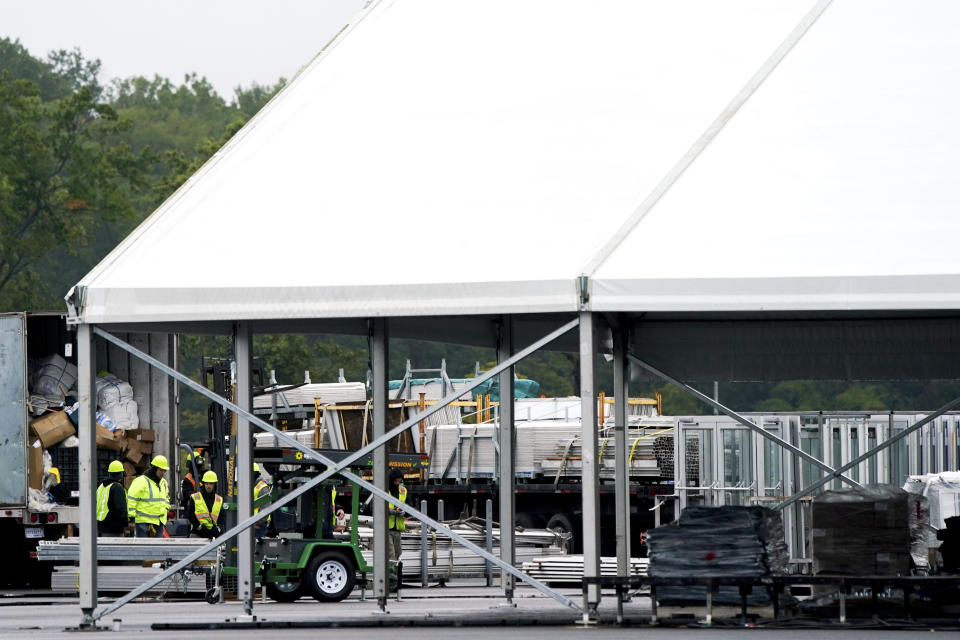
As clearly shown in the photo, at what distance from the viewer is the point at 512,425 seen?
18375 mm

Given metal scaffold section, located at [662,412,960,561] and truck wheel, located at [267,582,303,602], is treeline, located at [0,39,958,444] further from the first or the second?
truck wheel, located at [267,582,303,602]

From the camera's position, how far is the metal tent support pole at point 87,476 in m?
15.8

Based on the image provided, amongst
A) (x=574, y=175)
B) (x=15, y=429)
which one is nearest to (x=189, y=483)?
(x=15, y=429)

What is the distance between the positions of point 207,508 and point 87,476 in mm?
6747

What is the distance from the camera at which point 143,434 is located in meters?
25.3

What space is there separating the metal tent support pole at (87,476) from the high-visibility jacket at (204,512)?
6385mm

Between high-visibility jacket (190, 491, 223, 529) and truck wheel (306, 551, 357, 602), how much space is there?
69.9 inches

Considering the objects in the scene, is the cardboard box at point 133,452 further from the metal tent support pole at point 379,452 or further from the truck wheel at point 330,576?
the metal tent support pole at point 379,452

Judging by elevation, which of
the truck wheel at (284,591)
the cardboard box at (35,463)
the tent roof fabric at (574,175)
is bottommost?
the truck wheel at (284,591)

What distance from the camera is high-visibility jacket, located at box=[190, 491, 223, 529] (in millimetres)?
22375

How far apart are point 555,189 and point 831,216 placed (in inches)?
105

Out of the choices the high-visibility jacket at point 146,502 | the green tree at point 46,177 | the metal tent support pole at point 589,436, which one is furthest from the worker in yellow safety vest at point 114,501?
the green tree at point 46,177

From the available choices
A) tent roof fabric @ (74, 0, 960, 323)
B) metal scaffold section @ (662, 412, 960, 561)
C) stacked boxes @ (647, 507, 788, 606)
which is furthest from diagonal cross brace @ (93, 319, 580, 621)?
metal scaffold section @ (662, 412, 960, 561)

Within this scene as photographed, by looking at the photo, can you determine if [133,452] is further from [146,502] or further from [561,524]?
[561,524]
